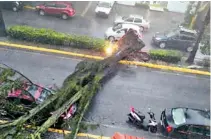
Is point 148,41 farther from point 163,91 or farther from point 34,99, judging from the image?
point 34,99

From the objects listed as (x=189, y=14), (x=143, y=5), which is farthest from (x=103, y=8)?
(x=189, y=14)

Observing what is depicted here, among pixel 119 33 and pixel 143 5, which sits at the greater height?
pixel 143 5

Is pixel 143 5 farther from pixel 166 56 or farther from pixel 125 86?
pixel 125 86

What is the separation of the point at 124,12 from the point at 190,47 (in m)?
6.53

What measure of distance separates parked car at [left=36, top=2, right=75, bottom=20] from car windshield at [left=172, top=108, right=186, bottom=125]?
1179 centimetres

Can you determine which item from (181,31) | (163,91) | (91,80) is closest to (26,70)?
(91,80)

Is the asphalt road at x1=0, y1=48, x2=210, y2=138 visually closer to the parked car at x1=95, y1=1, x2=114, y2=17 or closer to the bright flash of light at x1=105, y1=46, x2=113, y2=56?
the bright flash of light at x1=105, y1=46, x2=113, y2=56

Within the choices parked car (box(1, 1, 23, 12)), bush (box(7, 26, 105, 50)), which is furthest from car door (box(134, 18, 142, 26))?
parked car (box(1, 1, 23, 12))

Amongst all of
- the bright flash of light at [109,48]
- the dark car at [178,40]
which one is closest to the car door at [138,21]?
the dark car at [178,40]

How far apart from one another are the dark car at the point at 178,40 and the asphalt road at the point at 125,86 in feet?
11.7

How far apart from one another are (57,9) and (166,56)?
8.66 metres

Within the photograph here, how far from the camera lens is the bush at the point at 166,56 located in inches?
831

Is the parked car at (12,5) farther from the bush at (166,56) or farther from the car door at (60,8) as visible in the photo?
the bush at (166,56)

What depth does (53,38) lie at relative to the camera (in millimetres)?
21156
